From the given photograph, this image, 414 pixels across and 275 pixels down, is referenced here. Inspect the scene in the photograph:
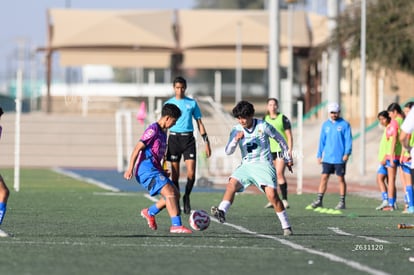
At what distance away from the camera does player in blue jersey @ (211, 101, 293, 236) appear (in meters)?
16.1

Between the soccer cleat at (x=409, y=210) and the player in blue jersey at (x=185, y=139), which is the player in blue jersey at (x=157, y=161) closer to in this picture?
the player in blue jersey at (x=185, y=139)

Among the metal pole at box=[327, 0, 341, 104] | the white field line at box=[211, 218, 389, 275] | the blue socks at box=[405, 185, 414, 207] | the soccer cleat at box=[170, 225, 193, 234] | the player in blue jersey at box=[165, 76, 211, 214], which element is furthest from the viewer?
the metal pole at box=[327, 0, 341, 104]

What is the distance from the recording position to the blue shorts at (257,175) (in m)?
16.3

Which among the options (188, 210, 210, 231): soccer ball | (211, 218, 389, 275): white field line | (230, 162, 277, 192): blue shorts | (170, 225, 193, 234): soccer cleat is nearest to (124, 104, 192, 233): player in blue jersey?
(170, 225, 193, 234): soccer cleat

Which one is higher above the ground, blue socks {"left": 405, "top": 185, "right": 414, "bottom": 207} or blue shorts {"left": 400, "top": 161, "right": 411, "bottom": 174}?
blue shorts {"left": 400, "top": 161, "right": 411, "bottom": 174}

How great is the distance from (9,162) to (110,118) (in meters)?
5.70

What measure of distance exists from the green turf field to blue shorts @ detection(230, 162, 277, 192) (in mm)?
646

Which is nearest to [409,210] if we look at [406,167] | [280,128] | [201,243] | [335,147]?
[406,167]

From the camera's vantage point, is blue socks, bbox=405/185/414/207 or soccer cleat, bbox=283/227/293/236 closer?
soccer cleat, bbox=283/227/293/236

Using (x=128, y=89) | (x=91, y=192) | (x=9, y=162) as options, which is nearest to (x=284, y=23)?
(x=9, y=162)

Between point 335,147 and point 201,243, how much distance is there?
7993 millimetres

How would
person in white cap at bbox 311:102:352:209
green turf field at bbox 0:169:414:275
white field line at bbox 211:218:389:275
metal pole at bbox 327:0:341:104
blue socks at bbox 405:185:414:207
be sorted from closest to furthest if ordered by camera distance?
white field line at bbox 211:218:389:275
green turf field at bbox 0:169:414:275
blue socks at bbox 405:185:414:207
person in white cap at bbox 311:102:352:209
metal pole at bbox 327:0:341:104

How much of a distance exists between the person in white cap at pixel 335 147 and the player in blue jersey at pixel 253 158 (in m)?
5.98

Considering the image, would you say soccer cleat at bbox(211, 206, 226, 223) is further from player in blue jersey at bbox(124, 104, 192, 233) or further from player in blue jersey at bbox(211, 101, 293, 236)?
player in blue jersey at bbox(124, 104, 192, 233)
